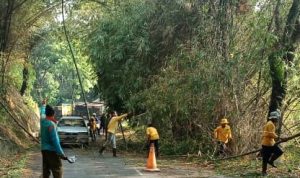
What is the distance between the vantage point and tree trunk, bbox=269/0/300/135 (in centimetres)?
1642

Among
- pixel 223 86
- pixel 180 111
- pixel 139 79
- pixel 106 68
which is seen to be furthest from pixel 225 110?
pixel 106 68

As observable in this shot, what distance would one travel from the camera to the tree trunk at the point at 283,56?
53.9ft

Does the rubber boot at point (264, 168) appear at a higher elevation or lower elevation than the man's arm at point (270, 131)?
lower

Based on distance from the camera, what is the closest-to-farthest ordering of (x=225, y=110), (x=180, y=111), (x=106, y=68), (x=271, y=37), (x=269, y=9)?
1. (x=271, y=37)
2. (x=269, y=9)
3. (x=225, y=110)
4. (x=180, y=111)
5. (x=106, y=68)

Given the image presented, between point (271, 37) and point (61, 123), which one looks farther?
point (61, 123)

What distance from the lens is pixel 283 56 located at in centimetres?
1666

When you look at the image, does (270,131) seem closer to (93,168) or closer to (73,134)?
(93,168)

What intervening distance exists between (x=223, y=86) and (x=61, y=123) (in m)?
11.6

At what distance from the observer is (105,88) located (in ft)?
91.7

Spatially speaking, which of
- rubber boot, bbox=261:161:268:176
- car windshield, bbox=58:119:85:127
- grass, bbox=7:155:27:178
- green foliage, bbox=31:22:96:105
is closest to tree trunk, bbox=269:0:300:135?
rubber boot, bbox=261:161:268:176

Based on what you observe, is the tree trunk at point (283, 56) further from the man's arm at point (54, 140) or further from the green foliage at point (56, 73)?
the green foliage at point (56, 73)

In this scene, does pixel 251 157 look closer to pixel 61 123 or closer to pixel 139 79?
pixel 139 79


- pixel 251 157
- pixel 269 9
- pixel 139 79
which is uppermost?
pixel 269 9

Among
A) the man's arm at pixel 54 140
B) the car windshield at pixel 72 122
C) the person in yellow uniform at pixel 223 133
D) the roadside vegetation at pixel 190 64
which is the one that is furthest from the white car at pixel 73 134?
the man's arm at pixel 54 140
